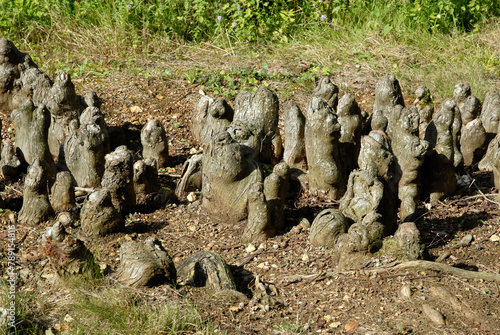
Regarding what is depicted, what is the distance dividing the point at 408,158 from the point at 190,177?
2.10m

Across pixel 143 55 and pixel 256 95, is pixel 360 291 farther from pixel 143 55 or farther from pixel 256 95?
pixel 143 55

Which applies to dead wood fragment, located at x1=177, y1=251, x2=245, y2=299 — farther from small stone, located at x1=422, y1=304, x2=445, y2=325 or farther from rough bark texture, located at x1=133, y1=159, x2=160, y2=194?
rough bark texture, located at x1=133, y1=159, x2=160, y2=194

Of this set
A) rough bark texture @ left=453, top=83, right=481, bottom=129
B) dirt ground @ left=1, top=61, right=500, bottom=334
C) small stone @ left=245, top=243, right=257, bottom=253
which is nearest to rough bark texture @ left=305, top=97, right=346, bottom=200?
dirt ground @ left=1, top=61, right=500, bottom=334

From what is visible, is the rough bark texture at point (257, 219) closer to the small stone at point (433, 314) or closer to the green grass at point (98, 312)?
the green grass at point (98, 312)

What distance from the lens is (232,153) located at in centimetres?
493

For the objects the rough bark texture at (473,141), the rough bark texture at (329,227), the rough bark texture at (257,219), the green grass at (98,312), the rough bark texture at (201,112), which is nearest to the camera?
the green grass at (98,312)

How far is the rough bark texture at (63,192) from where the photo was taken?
520cm

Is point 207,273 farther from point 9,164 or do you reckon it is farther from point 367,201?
point 9,164

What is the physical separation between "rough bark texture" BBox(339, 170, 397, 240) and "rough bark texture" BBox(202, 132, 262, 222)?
840 mm

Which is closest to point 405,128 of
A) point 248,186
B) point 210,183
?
point 248,186

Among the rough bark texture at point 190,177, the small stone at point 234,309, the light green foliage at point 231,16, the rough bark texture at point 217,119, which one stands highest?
the light green foliage at point 231,16

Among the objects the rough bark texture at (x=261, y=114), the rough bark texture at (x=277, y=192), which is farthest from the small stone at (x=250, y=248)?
the rough bark texture at (x=261, y=114)

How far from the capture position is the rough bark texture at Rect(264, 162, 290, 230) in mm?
4777

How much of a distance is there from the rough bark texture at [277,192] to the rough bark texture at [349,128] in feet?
3.05
